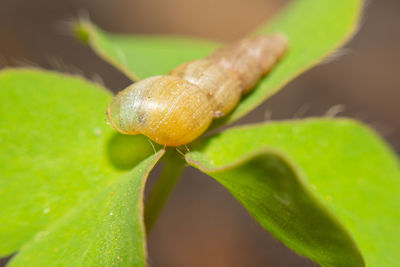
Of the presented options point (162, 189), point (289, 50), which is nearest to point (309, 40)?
point (289, 50)

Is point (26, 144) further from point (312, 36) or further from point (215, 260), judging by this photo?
point (215, 260)

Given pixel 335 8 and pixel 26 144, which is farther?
pixel 335 8

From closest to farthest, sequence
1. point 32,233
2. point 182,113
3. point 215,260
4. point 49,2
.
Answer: point 182,113
point 32,233
point 215,260
point 49,2

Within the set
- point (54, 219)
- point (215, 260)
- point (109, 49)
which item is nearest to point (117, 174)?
point (54, 219)

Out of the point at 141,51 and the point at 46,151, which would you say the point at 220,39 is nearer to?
the point at 141,51

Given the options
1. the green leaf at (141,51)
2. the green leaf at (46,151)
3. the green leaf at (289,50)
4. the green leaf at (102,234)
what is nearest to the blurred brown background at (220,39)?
the green leaf at (141,51)
